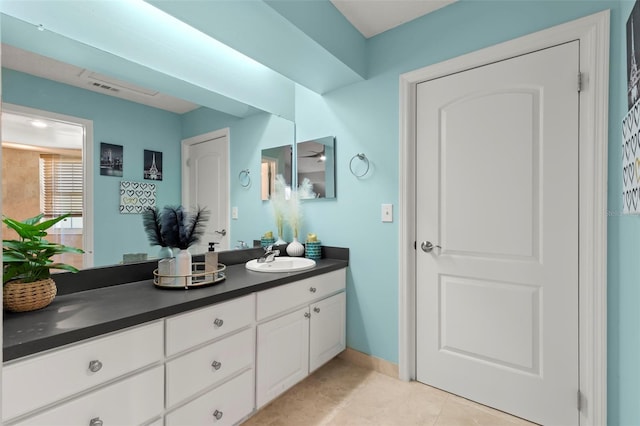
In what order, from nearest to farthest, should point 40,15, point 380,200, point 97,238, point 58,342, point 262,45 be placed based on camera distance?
point 58,342 < point 40,15 < point 97,238 < point 262,45 < point 380,200

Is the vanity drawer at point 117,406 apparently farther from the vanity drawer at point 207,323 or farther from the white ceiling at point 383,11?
the white ceiling at point 383,11

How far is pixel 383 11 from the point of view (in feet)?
6.69

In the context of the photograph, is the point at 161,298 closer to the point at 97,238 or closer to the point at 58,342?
the point at 58,342

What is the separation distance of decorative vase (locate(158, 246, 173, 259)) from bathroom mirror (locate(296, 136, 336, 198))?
3.82ft

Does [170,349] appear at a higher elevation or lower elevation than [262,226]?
lower

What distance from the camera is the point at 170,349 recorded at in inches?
51.4

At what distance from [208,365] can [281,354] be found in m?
0.49

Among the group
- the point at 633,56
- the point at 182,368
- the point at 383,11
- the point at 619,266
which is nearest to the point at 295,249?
the point at 182,368

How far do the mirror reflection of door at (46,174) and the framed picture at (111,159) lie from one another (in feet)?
0.28

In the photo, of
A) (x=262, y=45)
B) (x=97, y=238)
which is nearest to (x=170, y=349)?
(x=97, y=238)

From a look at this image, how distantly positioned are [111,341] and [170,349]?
9.2 inches

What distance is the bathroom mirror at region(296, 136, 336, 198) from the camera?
8.18ft

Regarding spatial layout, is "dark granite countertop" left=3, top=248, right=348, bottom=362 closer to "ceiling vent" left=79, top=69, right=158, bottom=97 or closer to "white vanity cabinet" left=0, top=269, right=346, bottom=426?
"white vanity cabinet" left=0, top=269, right=346, bottom=426

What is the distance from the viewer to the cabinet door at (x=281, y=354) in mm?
1705
